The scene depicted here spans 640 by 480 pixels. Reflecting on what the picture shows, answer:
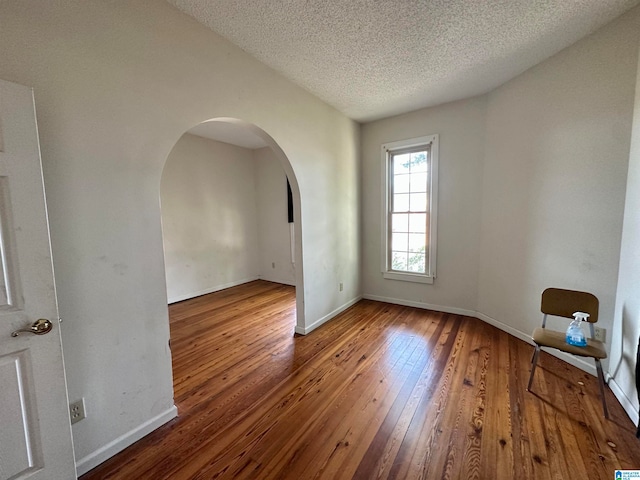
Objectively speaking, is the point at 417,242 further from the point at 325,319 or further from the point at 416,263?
the point at 325,319

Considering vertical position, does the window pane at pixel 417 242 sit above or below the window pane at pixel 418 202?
below

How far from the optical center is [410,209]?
3.85 meters

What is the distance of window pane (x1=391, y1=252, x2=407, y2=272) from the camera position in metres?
3.97

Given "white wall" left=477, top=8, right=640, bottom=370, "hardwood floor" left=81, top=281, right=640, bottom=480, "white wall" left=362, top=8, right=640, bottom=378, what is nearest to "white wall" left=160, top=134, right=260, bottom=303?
"hardwood floor" left=81, top=281, right=640, bottom=480

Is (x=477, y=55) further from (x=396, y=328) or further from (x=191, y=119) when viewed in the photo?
(x=396, y=328)

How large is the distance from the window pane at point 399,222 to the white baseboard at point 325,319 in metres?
1.27

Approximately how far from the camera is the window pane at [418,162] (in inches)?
145

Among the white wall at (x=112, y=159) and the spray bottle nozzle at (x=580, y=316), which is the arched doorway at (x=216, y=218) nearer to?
the white wall at (x=112, y=159)

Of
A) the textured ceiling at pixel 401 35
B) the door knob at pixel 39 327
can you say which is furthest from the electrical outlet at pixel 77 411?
the textured ceiling at pixel 401 35

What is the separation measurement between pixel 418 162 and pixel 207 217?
3700mm

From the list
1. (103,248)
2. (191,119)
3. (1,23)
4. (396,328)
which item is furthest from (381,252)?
(1,23)

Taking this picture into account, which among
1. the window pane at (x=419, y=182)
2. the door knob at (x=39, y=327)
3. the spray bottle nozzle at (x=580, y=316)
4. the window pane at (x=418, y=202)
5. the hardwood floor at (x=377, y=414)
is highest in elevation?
the window pane at (x=419, y=182)

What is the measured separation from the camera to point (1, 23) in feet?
3.74

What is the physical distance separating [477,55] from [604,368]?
2.87 meters
